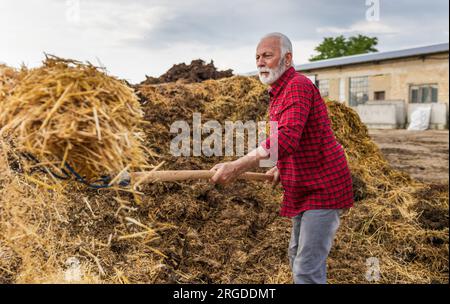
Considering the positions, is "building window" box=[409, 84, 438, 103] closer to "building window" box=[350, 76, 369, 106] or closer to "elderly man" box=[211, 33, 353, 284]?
"building window" box=[350, 76, 369, 106]

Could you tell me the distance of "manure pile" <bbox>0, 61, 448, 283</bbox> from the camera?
11.3ft

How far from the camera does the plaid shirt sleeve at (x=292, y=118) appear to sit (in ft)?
7.86

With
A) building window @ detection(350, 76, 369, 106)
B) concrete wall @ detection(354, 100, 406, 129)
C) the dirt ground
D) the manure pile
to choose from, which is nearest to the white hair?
the manure pile

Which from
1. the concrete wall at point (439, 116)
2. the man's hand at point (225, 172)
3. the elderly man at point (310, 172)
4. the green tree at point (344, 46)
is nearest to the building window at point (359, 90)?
the concrete wall at point (439, 116)

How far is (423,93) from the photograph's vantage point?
20234mm

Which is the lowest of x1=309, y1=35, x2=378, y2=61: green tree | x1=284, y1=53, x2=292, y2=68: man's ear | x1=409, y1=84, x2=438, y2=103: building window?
x1=284, y1=53, x2=292, y2=68: man's ear

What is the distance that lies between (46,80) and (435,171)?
8659 millimetres

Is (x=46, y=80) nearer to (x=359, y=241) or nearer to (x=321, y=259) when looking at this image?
(x=321, y=259)

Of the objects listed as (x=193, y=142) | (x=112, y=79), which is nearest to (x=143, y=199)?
(x=193, y=142)

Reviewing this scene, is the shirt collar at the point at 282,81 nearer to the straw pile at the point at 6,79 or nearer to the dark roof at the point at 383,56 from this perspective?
the straw pile at the point at 6,79

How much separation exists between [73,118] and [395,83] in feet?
69.9

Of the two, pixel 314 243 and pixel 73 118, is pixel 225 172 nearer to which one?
pixel 314 243

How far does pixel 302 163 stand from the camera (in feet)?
8.66

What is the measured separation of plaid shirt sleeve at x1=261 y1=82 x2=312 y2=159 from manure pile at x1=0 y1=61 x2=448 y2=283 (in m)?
0.84
